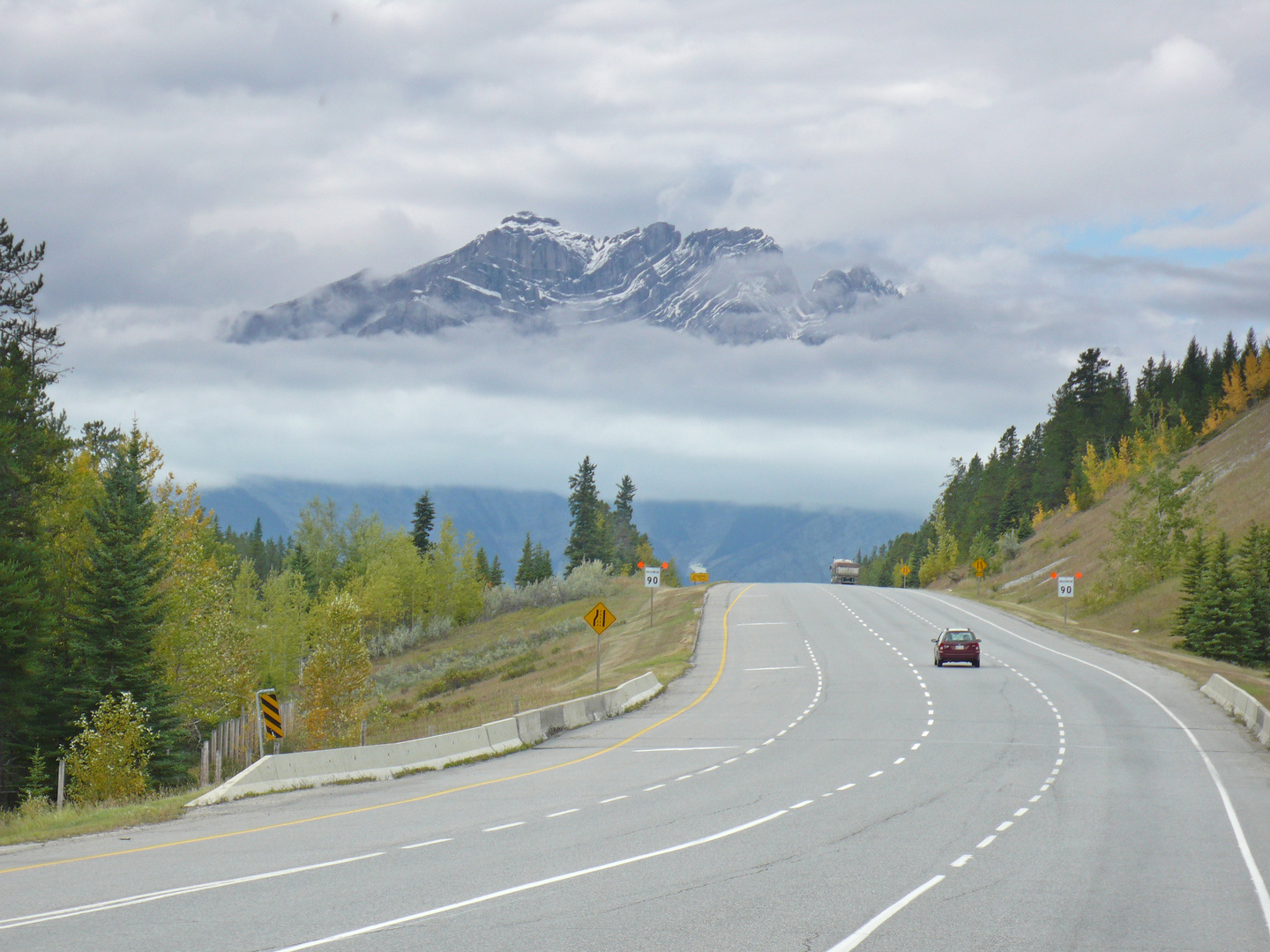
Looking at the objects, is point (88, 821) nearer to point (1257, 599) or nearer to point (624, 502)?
point (1257, 599)

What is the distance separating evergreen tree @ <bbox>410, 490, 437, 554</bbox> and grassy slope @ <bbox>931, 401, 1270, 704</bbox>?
190 feet

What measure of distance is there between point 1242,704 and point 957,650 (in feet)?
44.2

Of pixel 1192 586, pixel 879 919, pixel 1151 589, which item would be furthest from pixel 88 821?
pixel 1151 589

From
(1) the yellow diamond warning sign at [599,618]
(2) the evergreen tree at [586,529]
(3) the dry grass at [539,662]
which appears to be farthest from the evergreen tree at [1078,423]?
(1) the yellow diamond warning sign at [599,618]

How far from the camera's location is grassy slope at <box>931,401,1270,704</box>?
172 feet

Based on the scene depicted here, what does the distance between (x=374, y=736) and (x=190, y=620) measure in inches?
363

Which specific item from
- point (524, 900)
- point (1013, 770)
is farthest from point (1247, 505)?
point (524, 900)

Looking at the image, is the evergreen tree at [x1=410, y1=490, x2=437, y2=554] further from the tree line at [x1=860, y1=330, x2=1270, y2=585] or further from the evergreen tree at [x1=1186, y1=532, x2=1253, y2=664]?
the evergreen tree at [x1=1186, y1=532, x2=1253, y2=664]

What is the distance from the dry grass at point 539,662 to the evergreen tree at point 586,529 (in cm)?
3531

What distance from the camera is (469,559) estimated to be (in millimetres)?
113812

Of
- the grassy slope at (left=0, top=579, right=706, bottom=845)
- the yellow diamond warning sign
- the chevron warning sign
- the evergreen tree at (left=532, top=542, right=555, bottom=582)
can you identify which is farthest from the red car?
the evergreen tree at (left=532, top=542, right=555, bottom=582)

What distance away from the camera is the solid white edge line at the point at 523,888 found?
9156mm

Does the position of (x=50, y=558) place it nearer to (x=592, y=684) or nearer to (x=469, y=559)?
(x=592, y=684)

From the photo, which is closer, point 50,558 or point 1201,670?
point 50,558
